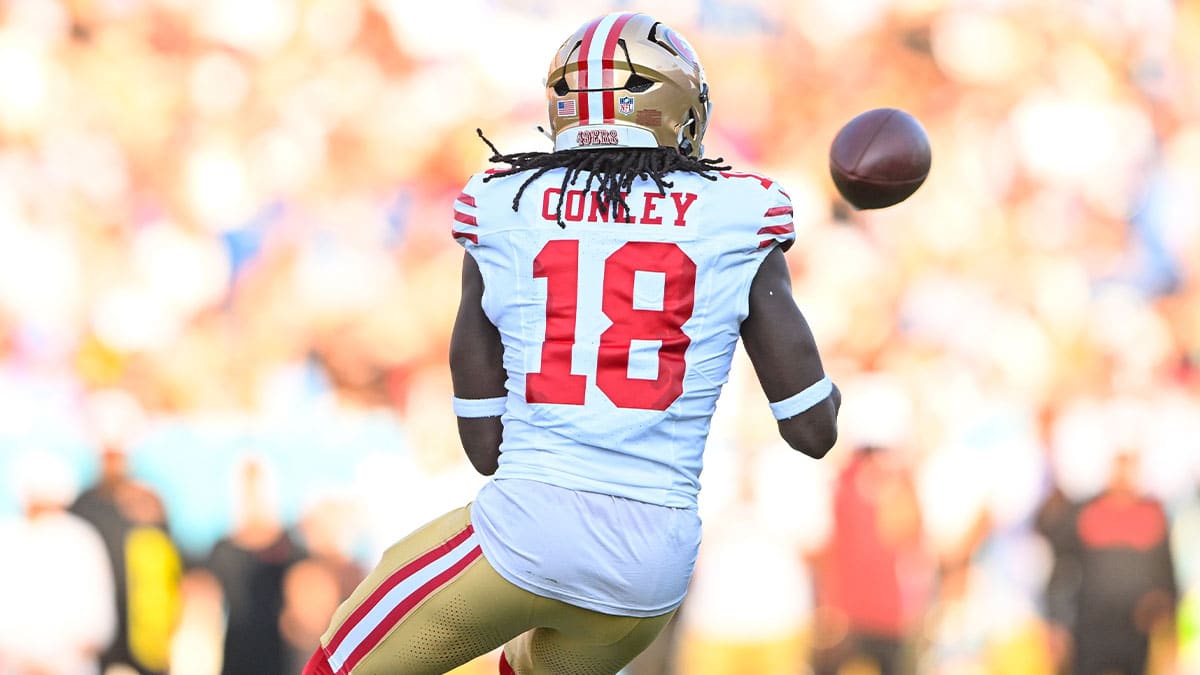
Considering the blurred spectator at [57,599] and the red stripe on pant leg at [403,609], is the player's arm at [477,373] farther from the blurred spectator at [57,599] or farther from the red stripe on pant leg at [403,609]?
the blurred spectator at [57,599]

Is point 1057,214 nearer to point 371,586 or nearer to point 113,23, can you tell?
point 113,23

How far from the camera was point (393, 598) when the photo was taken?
239 centimetres

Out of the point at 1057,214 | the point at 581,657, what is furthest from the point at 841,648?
the point at 581,657

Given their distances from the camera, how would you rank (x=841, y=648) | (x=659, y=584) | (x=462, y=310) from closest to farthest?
(x=659, y=584), (x=462, y=310), (x=841, y=648)

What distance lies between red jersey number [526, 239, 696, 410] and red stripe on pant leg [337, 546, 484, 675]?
293 millimetres

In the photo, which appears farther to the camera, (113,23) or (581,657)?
(113,23)

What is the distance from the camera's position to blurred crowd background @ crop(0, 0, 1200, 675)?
648 centimetres

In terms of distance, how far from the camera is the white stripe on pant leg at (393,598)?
7.77 ft

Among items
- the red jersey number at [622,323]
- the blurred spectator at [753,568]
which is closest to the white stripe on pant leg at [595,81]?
the red jersey number at [622,323]

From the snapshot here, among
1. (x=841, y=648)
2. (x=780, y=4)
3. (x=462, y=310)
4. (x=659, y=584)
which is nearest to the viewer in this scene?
(x=659, y=584)

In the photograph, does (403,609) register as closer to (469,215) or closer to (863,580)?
(469,215)

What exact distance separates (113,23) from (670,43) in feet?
16.0

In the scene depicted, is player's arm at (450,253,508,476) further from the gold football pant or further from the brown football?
the brown football

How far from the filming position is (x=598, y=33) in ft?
8.50
